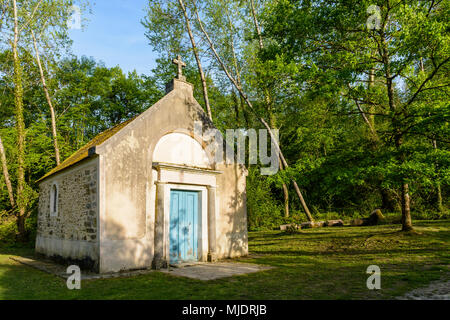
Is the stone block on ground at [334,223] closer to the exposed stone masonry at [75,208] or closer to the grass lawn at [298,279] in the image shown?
the grass lawn at [298,279]

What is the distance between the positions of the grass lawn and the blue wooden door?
1762 mm

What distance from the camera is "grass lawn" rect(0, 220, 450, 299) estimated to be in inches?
236

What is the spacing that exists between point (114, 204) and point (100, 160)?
129 cm

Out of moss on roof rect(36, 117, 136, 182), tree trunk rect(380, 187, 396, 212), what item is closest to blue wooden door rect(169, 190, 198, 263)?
moss on roof rect(36, 117, 136, 182)

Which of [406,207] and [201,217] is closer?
[201,217]

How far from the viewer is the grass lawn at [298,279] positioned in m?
6.00

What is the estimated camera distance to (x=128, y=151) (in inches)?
356

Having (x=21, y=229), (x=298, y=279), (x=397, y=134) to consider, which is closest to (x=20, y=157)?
(x=21, y=229)

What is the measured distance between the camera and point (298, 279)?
7.25 m

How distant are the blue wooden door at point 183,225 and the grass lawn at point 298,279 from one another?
69.4 inches

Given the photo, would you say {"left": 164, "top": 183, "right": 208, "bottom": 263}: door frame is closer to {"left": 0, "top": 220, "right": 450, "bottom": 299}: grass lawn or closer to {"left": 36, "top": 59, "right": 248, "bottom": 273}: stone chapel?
{"left": 36, "top": 59, "right": 248, "bottom": 273}: stone chapel

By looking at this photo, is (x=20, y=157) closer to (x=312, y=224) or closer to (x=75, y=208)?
(x=75, y=208)

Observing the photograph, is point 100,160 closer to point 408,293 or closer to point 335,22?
point 408,293

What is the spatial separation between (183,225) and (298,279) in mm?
4406
